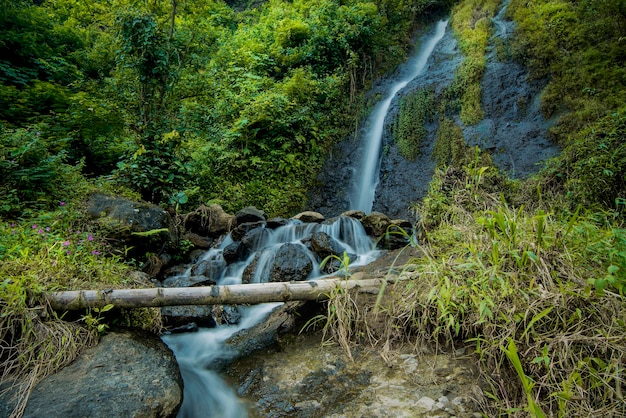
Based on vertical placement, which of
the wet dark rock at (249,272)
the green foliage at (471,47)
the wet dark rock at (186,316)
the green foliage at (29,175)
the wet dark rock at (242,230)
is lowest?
Result: the wet dark rock at (249,272)

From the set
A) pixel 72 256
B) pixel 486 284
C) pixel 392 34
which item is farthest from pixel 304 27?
pixel 486 284

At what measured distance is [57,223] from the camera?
434 cm

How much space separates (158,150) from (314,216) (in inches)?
137

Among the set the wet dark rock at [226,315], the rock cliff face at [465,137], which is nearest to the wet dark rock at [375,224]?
the rock cliff face at [465,137]

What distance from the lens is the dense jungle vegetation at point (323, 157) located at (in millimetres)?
2076

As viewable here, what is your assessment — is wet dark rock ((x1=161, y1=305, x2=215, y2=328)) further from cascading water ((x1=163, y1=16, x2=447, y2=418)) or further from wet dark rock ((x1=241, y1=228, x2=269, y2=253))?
wet dark rock ((x1=241, y1=228, x2=269, y2=253))

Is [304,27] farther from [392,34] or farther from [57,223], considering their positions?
[57,223]

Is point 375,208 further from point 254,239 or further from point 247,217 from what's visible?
point 254,239

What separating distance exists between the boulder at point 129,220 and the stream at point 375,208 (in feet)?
2.93

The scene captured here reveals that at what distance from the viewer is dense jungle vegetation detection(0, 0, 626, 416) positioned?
2.08m

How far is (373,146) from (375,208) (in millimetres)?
2104

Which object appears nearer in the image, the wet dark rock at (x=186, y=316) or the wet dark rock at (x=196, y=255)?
the wet dark rock at (x=186, y=316)

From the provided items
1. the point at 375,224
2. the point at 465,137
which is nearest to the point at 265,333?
the point at 375,224

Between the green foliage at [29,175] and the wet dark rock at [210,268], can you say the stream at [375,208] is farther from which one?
the green foliage at [29,175]
